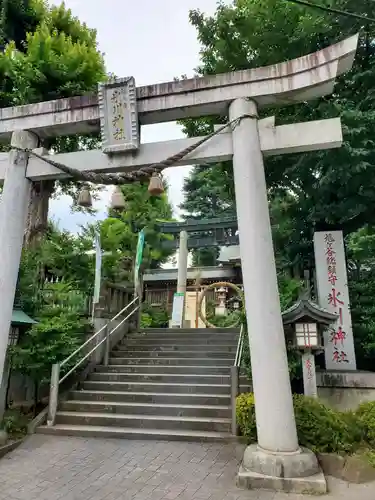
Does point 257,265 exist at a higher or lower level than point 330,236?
lower

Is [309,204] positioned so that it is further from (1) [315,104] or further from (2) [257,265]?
(2) [257,265]

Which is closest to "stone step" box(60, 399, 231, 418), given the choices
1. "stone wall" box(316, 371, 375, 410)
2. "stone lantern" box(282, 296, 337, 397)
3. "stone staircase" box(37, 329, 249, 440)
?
"stone staircase" box(37, 329, 249, 440)

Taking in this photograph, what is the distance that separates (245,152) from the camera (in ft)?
19.3

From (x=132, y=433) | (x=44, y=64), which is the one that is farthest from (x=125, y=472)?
(x=44, y=64)

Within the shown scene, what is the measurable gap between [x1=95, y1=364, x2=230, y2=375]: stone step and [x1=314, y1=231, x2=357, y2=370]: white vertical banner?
2.43m

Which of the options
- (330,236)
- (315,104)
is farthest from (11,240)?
(315,104)

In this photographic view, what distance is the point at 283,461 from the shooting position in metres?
4.68

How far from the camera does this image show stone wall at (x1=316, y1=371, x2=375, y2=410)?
286 inches

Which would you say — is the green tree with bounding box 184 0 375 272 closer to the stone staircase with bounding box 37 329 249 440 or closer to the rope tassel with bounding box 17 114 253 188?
the rope tassel with bounding box 17 114 253 188

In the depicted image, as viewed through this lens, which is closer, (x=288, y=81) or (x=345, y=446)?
(x=345, y=446)

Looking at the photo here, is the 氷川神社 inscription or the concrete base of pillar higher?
the 氷川神社 inscription

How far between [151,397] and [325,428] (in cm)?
372

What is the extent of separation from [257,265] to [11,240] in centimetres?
432

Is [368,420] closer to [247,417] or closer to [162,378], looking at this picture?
[247,417]
